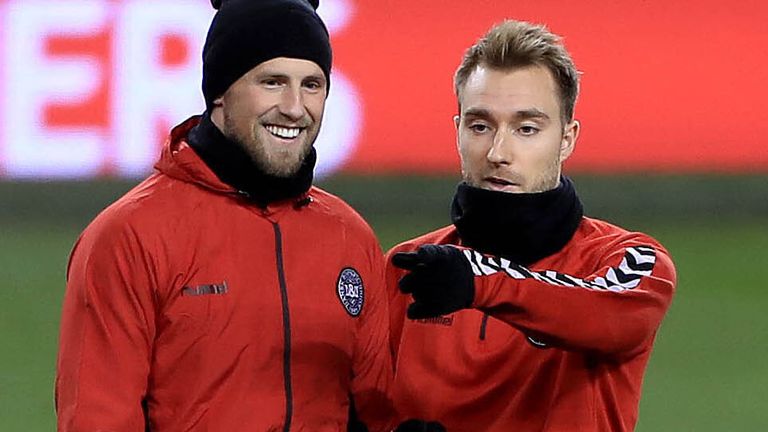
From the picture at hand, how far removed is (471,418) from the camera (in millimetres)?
4613

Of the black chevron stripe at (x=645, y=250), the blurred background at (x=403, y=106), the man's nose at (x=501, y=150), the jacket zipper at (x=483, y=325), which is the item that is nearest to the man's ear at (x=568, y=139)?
the man's nose at (x=501, y=150)

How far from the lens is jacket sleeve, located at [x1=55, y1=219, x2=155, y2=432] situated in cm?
419

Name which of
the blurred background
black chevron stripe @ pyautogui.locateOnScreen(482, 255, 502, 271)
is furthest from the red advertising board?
black chevron stripe @ pyautogui.locateOnScreen(482, 255, 502, 271)

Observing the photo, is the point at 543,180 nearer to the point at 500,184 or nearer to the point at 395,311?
the point at 500,184

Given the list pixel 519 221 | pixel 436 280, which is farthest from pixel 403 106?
pixel 436 280

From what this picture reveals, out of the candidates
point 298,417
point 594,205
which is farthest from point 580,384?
point 594,205

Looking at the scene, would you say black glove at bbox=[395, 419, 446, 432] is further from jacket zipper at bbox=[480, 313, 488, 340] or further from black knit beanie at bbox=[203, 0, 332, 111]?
black knit beanie at bbox=[203, 0, 332, 111]

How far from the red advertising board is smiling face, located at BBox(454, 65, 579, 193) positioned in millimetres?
4910

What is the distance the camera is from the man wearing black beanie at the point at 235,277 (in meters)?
4.23

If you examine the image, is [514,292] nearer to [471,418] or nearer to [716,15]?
[471,418]

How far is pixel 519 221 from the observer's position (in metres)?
4.59

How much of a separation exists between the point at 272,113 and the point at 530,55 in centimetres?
73

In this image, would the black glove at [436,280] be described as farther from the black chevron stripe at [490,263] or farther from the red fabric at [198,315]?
the red fabric at [198,315]

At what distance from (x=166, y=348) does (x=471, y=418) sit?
2.78 feet
